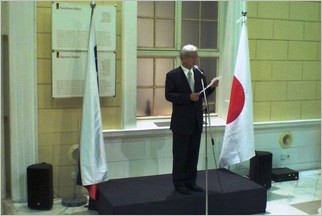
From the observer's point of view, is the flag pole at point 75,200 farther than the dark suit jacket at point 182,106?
Yes

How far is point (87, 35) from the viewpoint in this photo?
3664 millimetres

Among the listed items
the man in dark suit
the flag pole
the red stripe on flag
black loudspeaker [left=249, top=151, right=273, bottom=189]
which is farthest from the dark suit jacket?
black loudspeaker [left=249, top=151, right=273, bottom=189]

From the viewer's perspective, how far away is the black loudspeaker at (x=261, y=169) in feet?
13.3

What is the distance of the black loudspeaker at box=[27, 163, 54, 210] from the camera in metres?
3.44

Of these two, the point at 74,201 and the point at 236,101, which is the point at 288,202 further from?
the point at 74,201

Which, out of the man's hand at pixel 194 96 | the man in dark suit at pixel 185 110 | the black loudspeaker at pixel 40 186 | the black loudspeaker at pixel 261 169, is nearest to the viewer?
the man's hand at pixel 194 96

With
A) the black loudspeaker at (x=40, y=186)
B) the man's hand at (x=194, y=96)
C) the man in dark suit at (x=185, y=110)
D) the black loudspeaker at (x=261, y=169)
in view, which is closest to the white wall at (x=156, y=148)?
the black loudspeaker at (x=261, y=169)

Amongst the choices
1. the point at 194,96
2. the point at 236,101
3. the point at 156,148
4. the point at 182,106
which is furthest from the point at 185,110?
the point at 156,148

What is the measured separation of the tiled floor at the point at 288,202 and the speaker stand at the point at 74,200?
0.04 metres

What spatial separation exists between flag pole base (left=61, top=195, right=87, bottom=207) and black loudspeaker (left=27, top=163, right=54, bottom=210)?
0.51 ft

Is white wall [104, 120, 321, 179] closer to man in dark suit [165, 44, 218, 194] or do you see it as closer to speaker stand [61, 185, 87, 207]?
speaker stand [61, 185, 87, 207]

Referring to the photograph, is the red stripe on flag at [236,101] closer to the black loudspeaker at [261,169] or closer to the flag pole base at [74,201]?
the black loudspeaker at [261,169]

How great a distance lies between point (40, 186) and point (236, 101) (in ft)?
6.06

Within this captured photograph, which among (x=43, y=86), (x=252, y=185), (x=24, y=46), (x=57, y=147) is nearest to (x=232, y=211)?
(x=252, y=185)
